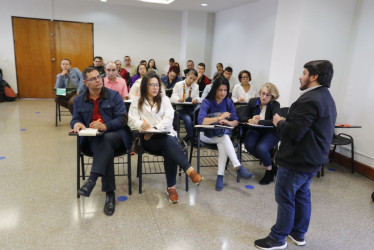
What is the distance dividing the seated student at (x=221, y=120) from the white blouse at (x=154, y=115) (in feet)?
1.53

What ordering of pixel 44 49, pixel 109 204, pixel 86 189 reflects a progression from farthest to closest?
pixel 44 49, pixel 109 204, pixel 86 189

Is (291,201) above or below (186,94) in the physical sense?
below

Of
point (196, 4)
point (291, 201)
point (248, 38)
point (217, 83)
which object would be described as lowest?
point (291, 201)

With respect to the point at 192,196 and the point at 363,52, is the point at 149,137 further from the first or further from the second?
the point at 363,52

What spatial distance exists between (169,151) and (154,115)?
463 mm

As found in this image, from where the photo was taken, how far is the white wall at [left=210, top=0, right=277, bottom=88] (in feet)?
18.6

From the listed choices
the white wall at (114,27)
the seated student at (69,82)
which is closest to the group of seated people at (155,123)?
the seated student at (69,82)

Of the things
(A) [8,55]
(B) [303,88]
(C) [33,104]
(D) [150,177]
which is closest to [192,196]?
(D) [150,177]

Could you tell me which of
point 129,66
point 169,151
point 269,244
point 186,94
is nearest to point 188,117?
point 186,94

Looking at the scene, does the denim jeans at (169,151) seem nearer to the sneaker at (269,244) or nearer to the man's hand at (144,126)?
the man's hand at (144,126)

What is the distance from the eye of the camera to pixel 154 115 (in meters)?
2.93

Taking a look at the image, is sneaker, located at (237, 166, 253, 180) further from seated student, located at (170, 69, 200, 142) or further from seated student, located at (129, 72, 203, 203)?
seated student, located at (170, 69, 200, 142)

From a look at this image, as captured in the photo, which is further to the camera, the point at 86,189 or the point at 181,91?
the point at 181,91

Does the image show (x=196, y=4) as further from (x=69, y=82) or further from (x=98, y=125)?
(x=98, y=125)
